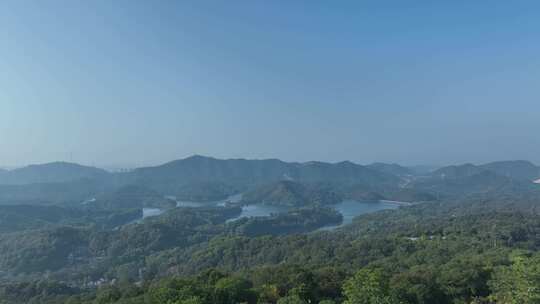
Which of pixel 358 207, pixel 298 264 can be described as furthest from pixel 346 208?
pixel 298 264

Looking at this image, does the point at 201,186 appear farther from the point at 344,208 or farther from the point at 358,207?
the point at 358,207

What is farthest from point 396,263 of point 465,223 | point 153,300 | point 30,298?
point 30,298

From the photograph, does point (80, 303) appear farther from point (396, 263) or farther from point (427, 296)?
point (396, 263)

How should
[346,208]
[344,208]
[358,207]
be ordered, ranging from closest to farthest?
[358,207], [346,208], [344,208]

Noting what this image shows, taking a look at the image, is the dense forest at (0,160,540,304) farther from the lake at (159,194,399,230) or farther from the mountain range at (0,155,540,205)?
the mountain range at (0,155,540,205)

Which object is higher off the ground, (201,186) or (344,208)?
(201,186)

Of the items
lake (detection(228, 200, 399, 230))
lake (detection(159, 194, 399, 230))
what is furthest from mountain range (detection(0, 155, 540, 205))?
lake (detection(228, 200, 399, 230))

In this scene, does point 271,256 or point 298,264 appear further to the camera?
point 271,256

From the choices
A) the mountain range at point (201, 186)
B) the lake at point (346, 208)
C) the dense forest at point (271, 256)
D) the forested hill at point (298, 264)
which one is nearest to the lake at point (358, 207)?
the lake at point (346, 208)

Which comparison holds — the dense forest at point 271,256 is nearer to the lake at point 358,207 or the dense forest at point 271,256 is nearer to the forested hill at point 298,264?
the forested hill at point 298,264

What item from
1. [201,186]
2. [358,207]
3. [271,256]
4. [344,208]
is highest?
[201,186]
